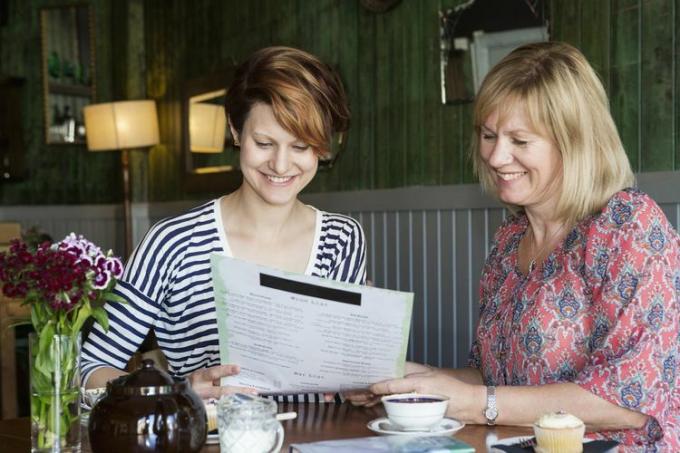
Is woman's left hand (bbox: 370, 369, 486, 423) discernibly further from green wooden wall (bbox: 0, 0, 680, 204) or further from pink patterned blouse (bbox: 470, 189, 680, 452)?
green wooden wall (bbox: 0, 0, 680, 204)

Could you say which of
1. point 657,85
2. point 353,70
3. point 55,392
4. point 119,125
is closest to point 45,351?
point 55,392

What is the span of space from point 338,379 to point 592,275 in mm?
529

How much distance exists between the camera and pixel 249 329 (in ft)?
5.24

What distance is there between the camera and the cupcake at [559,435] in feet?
4.35

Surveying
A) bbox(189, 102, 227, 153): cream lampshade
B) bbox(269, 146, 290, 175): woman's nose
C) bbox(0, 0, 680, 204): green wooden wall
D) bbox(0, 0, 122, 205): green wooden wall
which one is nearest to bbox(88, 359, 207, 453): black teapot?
bbox(269, 146, 290, 175): woman's nose

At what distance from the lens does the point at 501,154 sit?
187 centimetres

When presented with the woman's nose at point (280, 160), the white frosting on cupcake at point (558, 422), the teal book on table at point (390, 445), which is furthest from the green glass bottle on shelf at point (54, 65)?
the white frosting on cupcake at point (558, 422)

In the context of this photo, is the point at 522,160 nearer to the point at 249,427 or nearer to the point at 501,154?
the point at 501,154

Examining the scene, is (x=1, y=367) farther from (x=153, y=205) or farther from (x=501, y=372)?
(x=501, y=372)

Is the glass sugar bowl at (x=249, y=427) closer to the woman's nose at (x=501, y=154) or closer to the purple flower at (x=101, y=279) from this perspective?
the purple flower at (x=101, y=279)

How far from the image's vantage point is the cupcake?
1.33 meters

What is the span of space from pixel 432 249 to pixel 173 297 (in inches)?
85.6

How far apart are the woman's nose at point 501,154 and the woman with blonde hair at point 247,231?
34cm

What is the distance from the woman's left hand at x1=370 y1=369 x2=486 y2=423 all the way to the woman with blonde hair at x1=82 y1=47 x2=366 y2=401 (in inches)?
11.1
